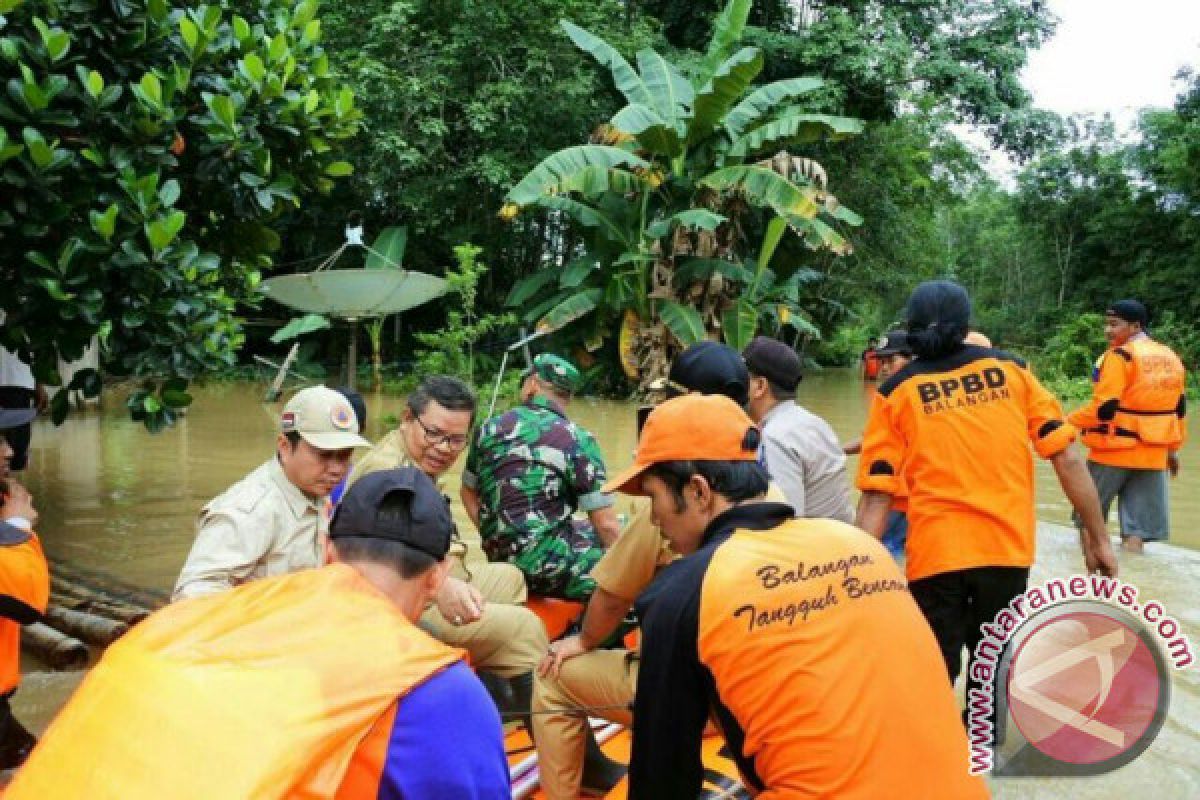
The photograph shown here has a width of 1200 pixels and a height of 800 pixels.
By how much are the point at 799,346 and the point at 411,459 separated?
80.1 feet

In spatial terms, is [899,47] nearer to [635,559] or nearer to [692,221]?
[692,221]

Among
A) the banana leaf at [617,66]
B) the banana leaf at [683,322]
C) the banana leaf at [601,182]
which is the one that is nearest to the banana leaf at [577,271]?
the banana leaf at [683,322]

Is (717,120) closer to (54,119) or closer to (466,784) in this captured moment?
(54,119)

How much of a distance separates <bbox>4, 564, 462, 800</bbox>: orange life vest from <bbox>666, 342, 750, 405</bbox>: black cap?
2.37 meters

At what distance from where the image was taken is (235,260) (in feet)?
24.9

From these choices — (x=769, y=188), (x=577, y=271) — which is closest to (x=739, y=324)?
(x=769, y=188)

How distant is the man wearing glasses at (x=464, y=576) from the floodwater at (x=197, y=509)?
2000 millimetres

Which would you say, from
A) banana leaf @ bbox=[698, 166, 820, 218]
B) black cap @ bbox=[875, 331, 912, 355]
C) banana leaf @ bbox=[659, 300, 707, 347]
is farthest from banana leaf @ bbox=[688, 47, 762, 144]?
black cap @ bbox=[875, 331, 912, 355]

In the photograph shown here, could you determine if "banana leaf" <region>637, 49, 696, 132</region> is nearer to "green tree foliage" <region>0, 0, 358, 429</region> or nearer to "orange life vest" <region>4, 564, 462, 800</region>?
"green tree foliage" <region>0, 0, 358, 429</region>

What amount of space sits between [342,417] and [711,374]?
138cm

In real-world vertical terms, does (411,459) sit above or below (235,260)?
below

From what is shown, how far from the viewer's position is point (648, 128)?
1373 cm

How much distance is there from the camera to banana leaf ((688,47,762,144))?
43.8 feet

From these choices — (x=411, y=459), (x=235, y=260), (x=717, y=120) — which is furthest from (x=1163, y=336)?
(x=411, y=459)
